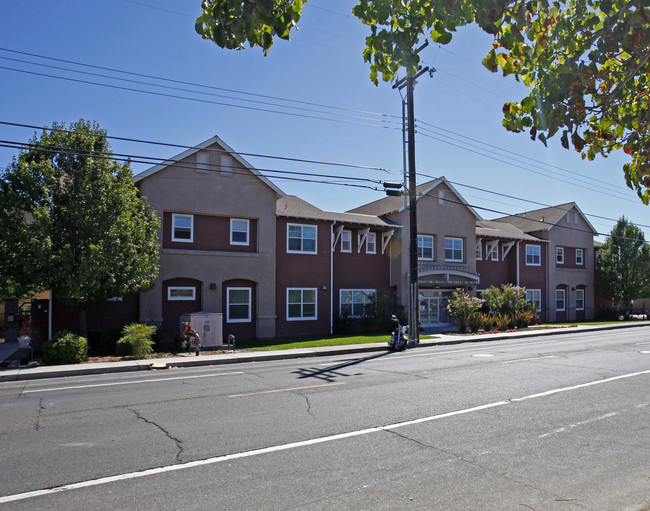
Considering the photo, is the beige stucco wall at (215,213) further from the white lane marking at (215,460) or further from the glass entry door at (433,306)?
the white lane marking at (215,460)

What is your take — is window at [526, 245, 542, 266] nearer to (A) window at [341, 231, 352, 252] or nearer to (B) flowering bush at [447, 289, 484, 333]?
(B) flowering bush at [447, 289, 484, 333]

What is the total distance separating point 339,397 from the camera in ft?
31.7

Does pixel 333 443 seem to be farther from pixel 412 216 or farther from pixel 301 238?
pixel 301 238

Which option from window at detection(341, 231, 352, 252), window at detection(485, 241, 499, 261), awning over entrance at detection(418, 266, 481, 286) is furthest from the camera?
window at detection(485, 241, 499, 261)

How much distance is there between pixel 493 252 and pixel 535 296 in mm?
5279

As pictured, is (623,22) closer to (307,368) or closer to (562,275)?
(307,368)

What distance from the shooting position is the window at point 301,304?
84.0ft

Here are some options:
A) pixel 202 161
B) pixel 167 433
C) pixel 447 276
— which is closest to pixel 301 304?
pixel 202 161

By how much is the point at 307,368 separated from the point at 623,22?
38.6ft

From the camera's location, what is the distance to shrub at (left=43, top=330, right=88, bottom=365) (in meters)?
15.7

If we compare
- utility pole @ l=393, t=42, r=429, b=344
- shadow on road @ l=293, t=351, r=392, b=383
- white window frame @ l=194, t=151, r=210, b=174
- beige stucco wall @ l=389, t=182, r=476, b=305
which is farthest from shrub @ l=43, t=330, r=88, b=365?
beige stucco wall @ l=389, t=182, r=476, b=305

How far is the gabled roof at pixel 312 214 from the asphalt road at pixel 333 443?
14.5 metres

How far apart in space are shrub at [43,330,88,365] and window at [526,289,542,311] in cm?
3057

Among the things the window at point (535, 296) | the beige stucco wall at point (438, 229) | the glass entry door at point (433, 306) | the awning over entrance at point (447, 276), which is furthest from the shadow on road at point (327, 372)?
the window at point (535, 296)
